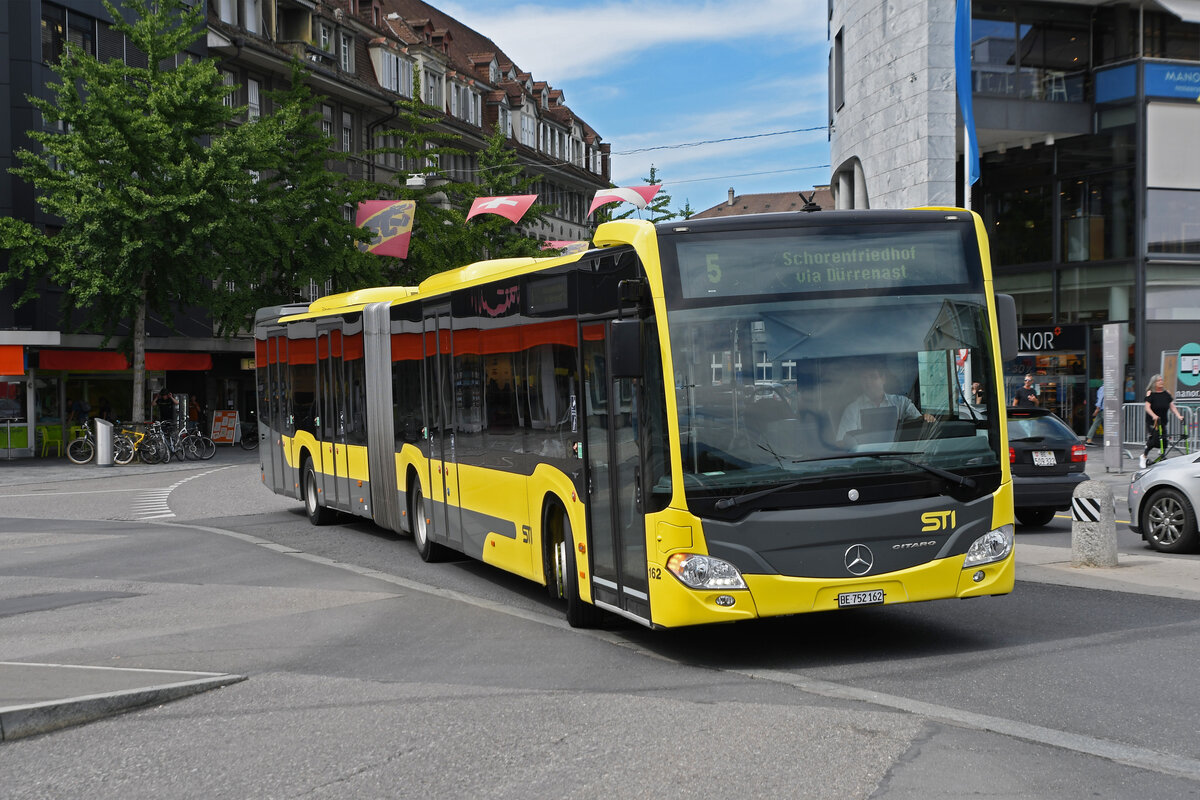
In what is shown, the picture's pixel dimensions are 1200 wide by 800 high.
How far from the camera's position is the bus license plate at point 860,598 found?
841 centimetres

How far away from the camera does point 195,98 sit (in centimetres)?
3694

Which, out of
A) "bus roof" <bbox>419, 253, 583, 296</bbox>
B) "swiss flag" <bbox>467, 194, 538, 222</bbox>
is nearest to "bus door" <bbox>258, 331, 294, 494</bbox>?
"bus roof" <bbox>419, 253, 583, 296</bbox>

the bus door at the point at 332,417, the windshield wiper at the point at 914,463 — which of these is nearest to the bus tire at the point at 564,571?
the windshield wiper at the point at 914,463

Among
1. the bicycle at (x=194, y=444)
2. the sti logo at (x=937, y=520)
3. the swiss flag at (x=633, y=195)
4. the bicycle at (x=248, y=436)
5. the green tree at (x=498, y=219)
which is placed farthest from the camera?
the green tree at (x=498, y=219)

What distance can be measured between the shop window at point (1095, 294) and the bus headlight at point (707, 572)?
1052 inches

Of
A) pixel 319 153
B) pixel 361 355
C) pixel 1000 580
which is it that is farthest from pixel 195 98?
pixel 1000 580

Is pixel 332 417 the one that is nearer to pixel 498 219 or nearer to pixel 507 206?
pixel 507 206

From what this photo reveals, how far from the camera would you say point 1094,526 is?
1260 cm

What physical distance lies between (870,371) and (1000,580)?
157cm

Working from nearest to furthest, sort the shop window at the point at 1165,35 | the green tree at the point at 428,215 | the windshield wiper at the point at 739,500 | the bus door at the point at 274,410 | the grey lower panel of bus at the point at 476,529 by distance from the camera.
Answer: the windshield wiper at the point at 739,500 < the grey lower panel of bus at the point at 476,529 < the bus door at the point at 274,410 < the shop window at the point at 1165,35 < the green tree at the point at 428,215

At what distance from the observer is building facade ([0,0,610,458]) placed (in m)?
38.9

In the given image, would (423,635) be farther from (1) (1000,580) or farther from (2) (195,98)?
(2) (195,98)

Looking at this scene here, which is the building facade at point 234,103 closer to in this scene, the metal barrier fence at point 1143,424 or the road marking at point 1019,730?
the metal barrier fence at point 1143,424

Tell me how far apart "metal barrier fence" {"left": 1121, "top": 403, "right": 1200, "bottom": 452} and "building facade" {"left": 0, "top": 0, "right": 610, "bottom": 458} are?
24.3m
